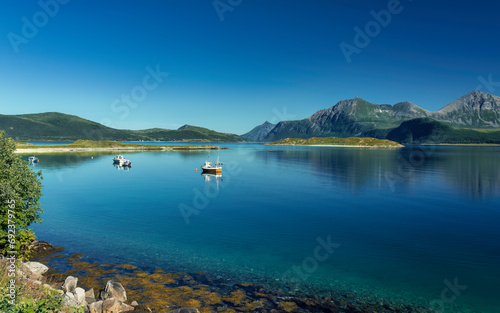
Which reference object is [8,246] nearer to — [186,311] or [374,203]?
[186,311]

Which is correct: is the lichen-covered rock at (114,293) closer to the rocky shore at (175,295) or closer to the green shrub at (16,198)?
the rocky shore at (175,295)

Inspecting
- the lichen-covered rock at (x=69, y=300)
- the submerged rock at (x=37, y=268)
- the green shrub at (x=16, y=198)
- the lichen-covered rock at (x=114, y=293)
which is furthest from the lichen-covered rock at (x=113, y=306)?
the green shrub at (x=16, y=198)

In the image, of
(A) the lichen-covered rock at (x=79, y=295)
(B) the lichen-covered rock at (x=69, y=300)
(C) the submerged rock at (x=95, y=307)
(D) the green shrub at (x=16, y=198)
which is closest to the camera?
(B) the lichen-covered rock at (x=69, y=300)

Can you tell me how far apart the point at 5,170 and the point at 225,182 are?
185ft

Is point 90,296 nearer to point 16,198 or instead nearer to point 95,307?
point 95,307

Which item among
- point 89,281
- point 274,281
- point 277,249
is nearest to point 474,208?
point 277,249

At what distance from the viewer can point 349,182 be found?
2992 inches

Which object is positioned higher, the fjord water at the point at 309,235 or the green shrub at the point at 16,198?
the green shrub at the point at 16,198

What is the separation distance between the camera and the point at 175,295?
19328mm

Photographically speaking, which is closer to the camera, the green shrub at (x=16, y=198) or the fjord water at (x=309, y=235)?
the fjord water at (x=309, y=235)

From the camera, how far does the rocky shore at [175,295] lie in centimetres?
1752

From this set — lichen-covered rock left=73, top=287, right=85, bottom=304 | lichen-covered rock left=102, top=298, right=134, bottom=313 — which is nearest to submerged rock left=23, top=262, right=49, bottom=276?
lichen-covered rock left=73, top=287, right=85, bottom=304

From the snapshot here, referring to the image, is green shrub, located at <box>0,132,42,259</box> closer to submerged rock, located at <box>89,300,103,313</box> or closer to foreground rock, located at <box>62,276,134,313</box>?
foreground rock, located at <box>62,276,134,313</box>

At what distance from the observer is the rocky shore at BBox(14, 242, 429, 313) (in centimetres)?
1752
